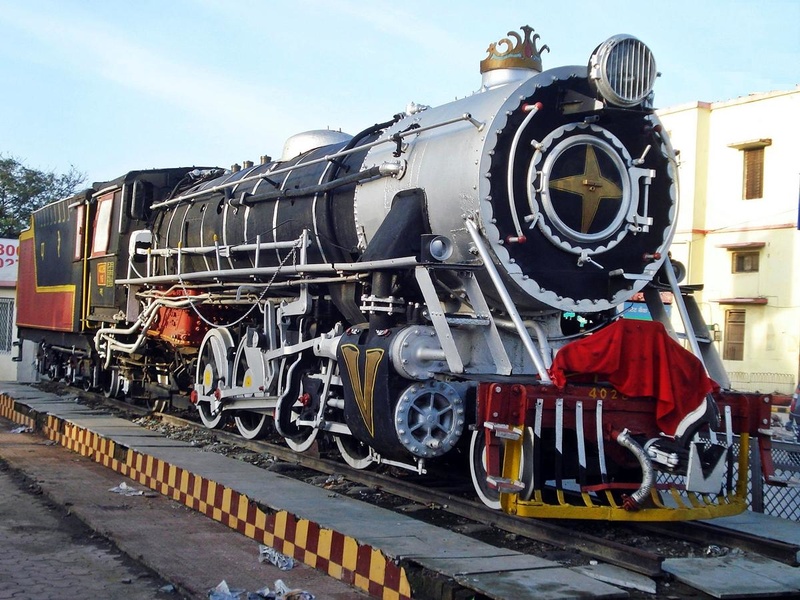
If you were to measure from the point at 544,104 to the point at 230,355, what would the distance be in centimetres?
541

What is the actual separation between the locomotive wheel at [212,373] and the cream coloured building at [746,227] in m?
17.1

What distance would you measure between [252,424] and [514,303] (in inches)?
195

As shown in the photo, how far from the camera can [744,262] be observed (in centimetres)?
2608

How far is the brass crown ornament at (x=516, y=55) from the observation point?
800 cm

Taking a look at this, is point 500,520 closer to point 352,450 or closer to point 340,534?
point 340,534

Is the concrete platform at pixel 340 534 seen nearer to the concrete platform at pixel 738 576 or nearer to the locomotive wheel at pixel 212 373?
the concrete platform at pixel 738 576

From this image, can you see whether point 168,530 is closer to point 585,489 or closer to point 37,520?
point 37,520

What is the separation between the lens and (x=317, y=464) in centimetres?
930

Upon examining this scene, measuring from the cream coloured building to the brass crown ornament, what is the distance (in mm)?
18145

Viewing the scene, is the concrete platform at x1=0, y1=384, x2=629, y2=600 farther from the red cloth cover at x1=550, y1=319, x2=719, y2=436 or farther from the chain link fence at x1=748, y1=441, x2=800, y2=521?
the chain link fence at x1=748, y1=441, x2=800, y2=521

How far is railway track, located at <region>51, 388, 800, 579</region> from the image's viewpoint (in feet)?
19.6

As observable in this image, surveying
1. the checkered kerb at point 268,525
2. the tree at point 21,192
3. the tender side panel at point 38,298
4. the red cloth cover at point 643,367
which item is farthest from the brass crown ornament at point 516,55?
the tree at point 21,192

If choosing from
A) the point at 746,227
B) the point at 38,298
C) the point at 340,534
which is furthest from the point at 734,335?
the point at 340,534

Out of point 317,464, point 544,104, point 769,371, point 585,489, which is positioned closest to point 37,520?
point 317,464
